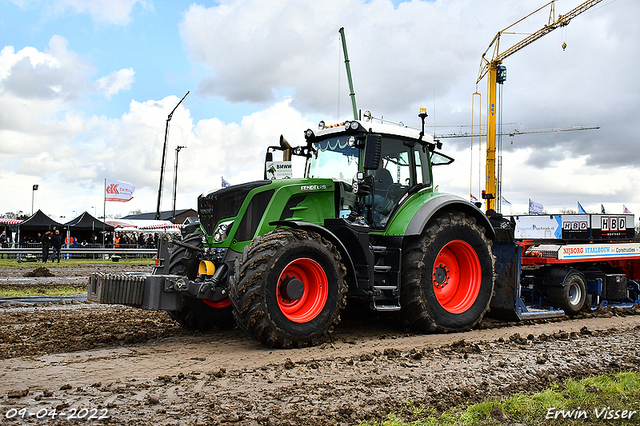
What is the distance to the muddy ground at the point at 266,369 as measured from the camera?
397 cm

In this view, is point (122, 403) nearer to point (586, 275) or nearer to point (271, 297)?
point (271, 297)

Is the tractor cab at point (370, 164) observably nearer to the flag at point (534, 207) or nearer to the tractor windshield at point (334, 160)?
the tractor windshield at point (334, 160)

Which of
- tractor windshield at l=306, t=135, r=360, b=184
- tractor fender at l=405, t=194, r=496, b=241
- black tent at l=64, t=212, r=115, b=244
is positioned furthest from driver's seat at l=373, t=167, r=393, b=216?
black tent at l=64, t=212, r=115, b=244

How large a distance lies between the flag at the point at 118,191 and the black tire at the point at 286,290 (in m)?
36.6

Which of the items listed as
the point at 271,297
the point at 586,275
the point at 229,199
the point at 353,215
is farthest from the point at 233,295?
the point at 586,275

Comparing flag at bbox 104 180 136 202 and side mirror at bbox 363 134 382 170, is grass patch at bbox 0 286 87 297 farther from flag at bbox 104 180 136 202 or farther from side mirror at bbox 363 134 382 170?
flag at bbox 104 180 136 202

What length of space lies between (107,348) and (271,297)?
2.02 m

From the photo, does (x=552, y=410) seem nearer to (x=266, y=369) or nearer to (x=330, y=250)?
(x=266, y=369)

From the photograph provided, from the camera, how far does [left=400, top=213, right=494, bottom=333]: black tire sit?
7082mm

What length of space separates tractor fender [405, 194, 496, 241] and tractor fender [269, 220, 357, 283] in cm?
99

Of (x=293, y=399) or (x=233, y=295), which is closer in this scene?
(x=293, y=399)

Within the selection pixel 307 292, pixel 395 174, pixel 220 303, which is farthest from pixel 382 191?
pixel 220 303

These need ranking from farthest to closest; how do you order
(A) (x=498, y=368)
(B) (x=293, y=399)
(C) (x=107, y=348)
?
(C) (x=107, y=348)
(A) (x=498, y=368)
(B) (x=293, y=399)

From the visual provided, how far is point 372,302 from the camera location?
6.74 metres
